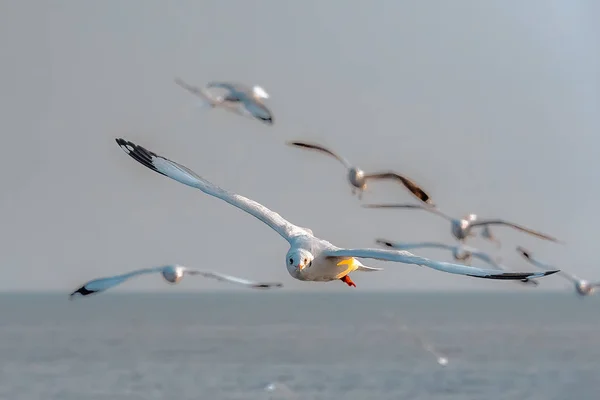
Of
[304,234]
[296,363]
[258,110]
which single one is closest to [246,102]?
[258,110]

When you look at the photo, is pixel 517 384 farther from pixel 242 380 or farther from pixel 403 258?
pixel 403 258

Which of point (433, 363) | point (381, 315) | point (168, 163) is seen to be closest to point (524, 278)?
point (168, 163)

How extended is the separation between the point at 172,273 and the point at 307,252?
41.7ft

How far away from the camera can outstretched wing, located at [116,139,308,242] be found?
60.2 ft

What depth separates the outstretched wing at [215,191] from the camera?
1836cm

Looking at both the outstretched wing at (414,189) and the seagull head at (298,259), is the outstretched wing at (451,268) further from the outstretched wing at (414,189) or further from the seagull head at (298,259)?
the outstretched wing at (414,189)

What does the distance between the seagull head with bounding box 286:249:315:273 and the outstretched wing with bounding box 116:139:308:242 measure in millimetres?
871

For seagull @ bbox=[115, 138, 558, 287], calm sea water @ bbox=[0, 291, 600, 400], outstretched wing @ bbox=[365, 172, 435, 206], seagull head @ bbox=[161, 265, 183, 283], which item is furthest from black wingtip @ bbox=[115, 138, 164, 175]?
calm sea water @ bbox=[0, 291, 600, 400]

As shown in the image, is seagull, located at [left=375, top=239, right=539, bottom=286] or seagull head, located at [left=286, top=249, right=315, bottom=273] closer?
seagull head, located at [left=286, top=249, right=315, bottom=273]

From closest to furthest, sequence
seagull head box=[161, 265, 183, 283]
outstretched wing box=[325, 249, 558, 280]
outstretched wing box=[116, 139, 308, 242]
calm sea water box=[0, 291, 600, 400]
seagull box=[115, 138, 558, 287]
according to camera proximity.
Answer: outstretched wing box=[325, 249, 558, 280], seagull box=[115, 138, 558, 287], outstretched wing box=[116, 139, 308, 242], seagull head box=[161, 265, 183, 283], calm sea water box=[0, 291, 600, 400]

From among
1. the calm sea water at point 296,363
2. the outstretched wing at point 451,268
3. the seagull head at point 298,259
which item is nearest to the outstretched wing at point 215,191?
the seagull head at point 298,259

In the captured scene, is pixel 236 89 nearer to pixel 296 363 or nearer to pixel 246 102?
pixel 246 102

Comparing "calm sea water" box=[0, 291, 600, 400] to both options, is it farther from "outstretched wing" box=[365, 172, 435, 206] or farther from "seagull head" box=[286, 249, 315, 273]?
"seagull head" box=[286, 249, 315, 273]

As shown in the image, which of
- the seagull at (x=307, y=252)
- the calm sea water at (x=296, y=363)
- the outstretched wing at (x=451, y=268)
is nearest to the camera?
the outstretched wing at (x=451, y=268)
